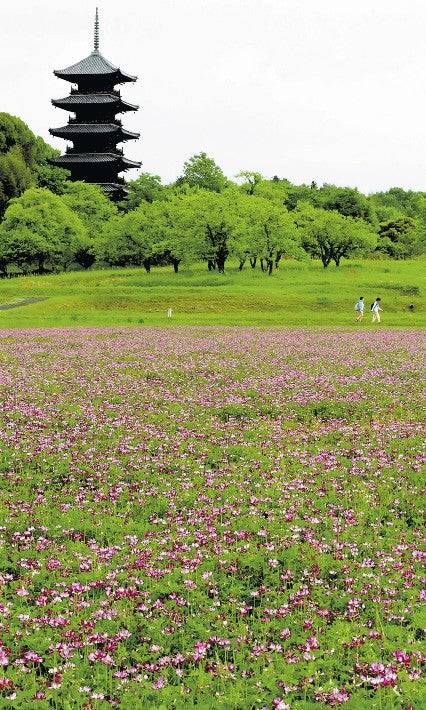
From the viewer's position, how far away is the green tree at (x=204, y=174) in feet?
357

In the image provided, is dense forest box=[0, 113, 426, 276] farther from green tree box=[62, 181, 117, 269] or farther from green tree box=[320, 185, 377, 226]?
green tree box=[320, 185, 377, 226]

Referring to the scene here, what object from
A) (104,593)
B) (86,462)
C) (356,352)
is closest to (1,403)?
(86,462)

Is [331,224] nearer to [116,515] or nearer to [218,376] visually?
[218,376]

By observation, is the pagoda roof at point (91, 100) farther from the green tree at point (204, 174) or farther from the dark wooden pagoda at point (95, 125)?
the green tree at point (204, 174)

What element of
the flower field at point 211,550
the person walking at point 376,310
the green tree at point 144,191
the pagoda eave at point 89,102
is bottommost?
the flower field at point 211,550

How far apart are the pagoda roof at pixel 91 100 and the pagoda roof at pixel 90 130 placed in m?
3.04

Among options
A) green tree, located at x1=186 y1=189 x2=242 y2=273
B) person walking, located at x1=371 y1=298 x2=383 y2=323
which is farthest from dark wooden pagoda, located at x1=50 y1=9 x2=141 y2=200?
person walking, located at x1=371 y1=298 x2=383 y2=323

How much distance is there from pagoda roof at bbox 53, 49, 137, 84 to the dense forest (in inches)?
435

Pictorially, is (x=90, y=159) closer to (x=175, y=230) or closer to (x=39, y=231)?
(x=39, y=231)

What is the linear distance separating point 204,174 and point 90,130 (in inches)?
890

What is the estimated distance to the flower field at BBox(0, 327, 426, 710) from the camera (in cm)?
564

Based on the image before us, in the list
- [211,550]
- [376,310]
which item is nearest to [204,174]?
[376,310]

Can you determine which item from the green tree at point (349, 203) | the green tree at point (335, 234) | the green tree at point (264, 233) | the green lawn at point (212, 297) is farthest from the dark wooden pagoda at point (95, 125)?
the green tree at point (349, 203)

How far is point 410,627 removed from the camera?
21.0 feet
